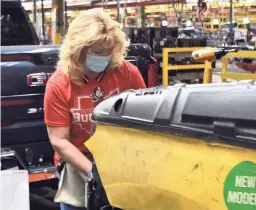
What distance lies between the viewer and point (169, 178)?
1.70 metres

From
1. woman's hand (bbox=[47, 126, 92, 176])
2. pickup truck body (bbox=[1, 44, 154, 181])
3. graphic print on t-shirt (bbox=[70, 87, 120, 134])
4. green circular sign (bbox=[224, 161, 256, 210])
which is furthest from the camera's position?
pickup truck body (bbox=[1, 44, 154, 181])

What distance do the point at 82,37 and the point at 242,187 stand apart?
4.14ft

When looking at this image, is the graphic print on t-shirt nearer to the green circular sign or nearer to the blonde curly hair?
the blonde curly hair

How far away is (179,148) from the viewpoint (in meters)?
1.68

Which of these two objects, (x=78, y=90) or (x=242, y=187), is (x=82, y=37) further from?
(x=242, y=187)

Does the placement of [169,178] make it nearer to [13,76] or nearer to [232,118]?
[232,118]

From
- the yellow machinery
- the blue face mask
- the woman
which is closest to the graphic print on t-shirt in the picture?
the woman

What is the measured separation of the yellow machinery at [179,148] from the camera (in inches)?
60.7

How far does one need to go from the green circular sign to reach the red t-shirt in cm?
112

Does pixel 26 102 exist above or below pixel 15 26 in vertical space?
below

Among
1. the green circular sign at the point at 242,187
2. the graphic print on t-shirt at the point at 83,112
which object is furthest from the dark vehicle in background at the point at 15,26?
the green circular sign at the point at 242,187

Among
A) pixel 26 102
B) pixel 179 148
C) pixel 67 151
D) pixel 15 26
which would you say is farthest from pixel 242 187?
pixel 15 26

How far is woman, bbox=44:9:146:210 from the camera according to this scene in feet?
8.16

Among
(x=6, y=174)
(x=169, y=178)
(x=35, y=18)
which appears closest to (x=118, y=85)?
(x=6, y=174)
